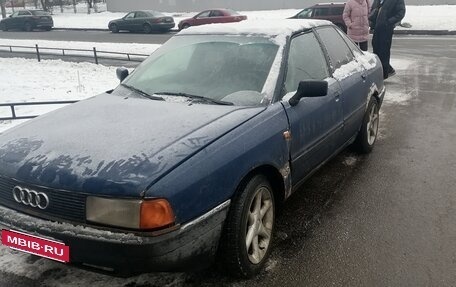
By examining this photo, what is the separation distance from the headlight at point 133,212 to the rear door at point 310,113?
131 cm

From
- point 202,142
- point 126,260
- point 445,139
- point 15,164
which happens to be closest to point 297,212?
point 202,142

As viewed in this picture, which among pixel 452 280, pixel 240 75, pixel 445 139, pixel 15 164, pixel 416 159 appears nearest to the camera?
pixel 15 164

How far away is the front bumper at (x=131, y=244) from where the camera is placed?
225cm

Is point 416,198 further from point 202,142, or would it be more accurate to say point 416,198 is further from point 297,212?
point 202,142

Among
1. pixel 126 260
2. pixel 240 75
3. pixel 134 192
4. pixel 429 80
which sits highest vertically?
pixel 240 75

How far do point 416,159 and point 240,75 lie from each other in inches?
102

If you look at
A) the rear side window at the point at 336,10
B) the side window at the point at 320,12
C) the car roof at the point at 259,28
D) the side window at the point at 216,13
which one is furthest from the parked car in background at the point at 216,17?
the car roof at the point at 259,28

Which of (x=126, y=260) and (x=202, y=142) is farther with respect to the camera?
(x=202, y=142)

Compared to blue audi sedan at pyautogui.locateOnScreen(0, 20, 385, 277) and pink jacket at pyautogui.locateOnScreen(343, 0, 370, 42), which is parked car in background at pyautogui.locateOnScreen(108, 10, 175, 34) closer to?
pink jacket at pyautogui.locateOnScreen(343, 0, 370, 42)

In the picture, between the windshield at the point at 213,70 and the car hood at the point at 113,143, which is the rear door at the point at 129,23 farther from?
the car hood at the point at 113,143

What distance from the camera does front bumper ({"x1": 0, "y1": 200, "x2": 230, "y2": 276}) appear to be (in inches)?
88.7

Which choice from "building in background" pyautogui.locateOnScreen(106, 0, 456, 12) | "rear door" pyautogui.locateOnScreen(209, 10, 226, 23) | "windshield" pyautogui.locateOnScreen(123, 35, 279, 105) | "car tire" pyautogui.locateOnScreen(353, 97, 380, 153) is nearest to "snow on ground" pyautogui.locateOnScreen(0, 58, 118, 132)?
"windshield" pyautogui.locateOnScreen(123, 35, 279, 105)

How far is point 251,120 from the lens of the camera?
2959 mm

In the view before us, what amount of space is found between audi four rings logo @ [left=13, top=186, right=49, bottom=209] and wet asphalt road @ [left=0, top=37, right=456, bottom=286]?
0.66 meters
